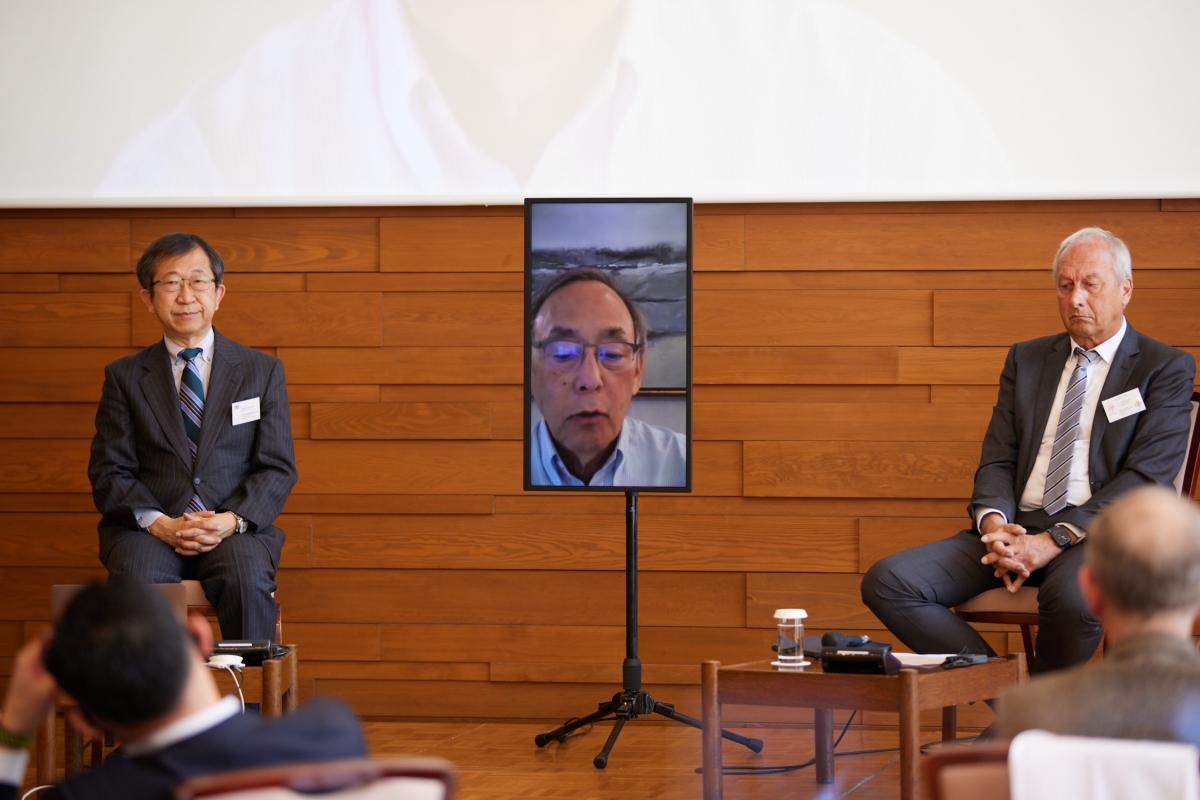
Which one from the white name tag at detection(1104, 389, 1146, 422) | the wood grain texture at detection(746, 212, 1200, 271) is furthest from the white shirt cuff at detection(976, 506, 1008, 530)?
the wood grain texture at detection(746, 212, 1200, 271)

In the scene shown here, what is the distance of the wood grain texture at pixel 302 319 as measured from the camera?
396cm

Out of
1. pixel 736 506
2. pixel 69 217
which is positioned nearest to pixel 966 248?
pixel 736 506

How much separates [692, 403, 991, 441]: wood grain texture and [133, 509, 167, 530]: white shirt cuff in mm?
1745

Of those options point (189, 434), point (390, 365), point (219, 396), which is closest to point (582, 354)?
point (390, 365)

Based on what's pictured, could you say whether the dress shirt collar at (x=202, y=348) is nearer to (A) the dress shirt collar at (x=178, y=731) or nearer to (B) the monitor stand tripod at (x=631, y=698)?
(B) the monitor stand tripod at (x=631, y=698)

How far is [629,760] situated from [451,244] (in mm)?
1846

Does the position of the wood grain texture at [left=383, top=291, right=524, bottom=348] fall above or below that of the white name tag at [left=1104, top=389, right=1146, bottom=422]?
above

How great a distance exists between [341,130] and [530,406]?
1.36 metres

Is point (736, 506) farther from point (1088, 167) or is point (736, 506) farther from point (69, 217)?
point (69, 217)

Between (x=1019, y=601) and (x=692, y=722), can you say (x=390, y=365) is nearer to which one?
(x=692, y=722)

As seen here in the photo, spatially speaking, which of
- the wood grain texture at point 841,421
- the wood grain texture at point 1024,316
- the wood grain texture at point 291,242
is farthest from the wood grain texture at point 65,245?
the wood grain texture at point 1024,316

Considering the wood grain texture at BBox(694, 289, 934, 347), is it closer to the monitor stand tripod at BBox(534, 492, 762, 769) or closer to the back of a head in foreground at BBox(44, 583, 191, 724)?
the monitor stand tripod at BBox(534, 492, 762, 769)

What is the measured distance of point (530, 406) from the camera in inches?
128

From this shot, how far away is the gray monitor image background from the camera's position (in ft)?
10.7
